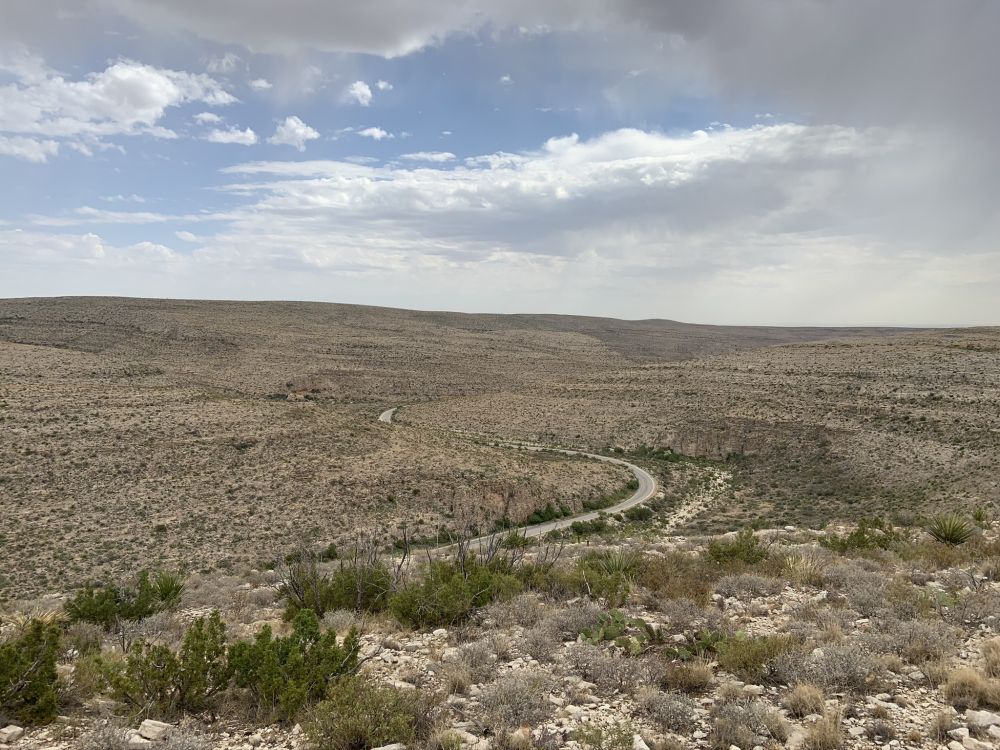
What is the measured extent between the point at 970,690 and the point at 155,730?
7629 mm

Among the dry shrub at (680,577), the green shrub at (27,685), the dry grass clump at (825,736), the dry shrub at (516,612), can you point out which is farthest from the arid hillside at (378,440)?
the dry grass clump at (825,736)

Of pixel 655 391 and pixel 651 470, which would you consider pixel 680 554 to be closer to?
pixel 651 470

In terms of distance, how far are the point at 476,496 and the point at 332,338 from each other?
7300 cm

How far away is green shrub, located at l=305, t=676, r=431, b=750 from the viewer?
5113 millimetres

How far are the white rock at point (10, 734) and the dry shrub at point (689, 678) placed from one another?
6.19 meters

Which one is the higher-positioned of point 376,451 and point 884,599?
point 884,599

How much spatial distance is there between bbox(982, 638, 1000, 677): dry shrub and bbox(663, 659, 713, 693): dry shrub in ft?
9.09

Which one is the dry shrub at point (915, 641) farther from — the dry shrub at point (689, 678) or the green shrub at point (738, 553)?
the green shrub at point (738, 553)

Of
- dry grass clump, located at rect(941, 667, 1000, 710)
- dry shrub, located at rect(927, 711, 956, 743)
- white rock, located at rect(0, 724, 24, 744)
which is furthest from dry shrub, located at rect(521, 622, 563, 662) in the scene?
white rock, located at rect(0, 724, 24, 744)

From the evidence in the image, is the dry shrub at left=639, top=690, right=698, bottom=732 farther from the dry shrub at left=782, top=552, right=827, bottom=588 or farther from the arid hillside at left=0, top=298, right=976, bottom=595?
the arid hillside at left=0, top=298, right=976, bottom=595

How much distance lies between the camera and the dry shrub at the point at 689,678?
629cm

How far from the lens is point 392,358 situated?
85375 mm

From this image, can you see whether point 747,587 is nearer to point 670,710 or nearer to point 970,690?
point 970,690

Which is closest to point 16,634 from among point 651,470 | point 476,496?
point 476,496
